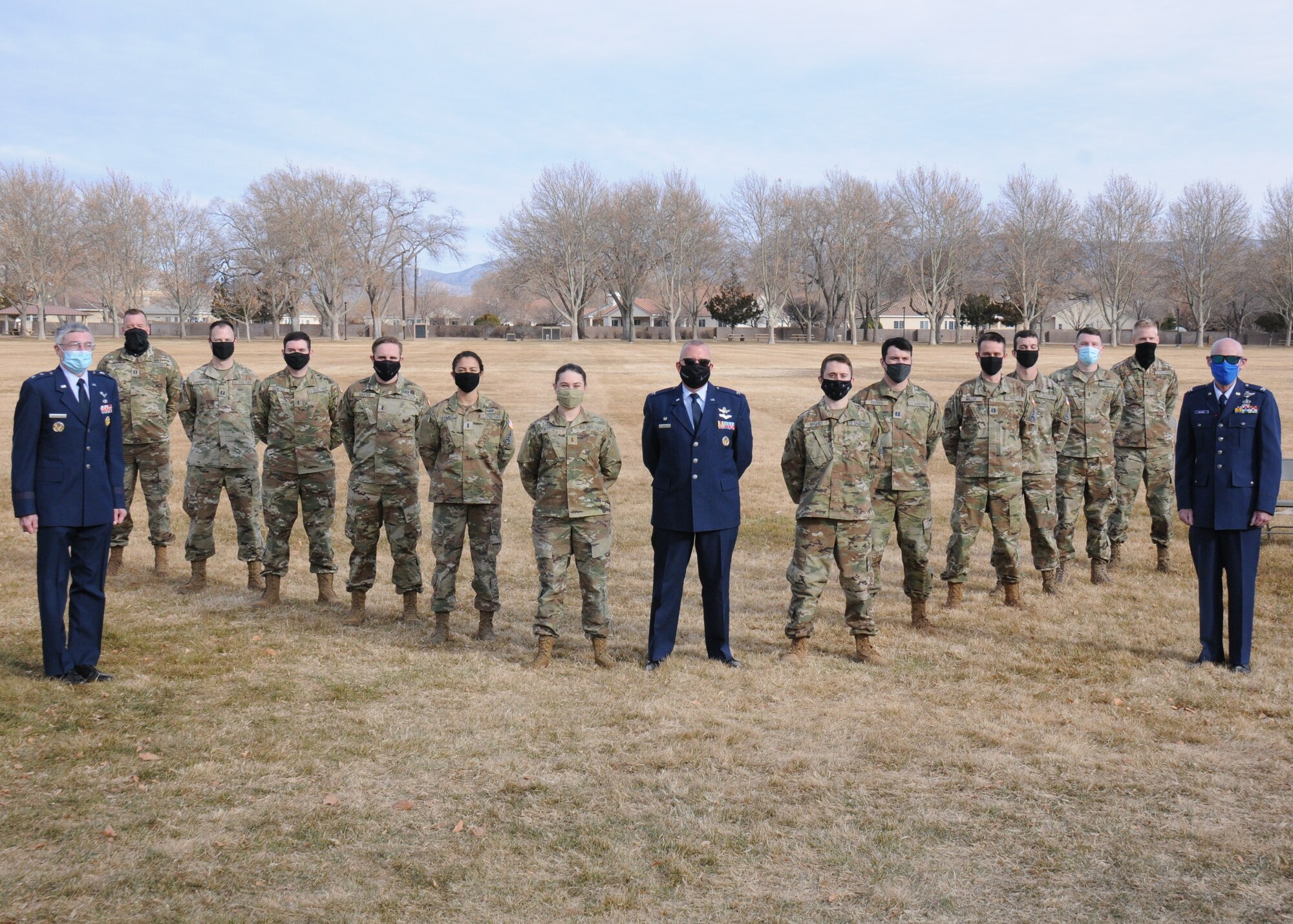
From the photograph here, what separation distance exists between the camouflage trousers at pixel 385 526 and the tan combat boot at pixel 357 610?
4 cm

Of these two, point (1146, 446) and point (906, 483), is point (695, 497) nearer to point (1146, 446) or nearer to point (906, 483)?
point (906, 483)

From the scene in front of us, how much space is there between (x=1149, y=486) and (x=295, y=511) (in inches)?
320

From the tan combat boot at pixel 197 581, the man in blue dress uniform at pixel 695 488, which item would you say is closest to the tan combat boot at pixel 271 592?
the tan combat boot at pixel 197 581

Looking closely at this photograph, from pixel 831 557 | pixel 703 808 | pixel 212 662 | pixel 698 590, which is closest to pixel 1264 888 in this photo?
pixel 703 808

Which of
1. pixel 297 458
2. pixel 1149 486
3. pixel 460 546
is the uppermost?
pixel 297 458

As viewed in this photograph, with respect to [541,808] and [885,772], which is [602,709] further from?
[885,772]

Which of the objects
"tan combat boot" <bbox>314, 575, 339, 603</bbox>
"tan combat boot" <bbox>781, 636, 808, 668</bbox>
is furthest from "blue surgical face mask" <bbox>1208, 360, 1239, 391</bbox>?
"tan combat boot" <bbox>314, 575, 339, 603</bbox>

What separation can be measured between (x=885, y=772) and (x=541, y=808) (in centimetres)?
184

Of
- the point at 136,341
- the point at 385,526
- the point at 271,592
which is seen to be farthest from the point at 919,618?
the point at 136,341

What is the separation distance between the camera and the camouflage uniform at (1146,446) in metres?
10.2

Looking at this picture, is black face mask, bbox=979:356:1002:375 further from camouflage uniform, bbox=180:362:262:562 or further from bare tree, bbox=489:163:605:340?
bare tree, bbox=489:163:605:340

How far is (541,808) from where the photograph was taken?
5070 millimetres

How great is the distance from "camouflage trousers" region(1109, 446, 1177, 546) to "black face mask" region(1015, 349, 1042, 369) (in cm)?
178

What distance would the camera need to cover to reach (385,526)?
841cm
